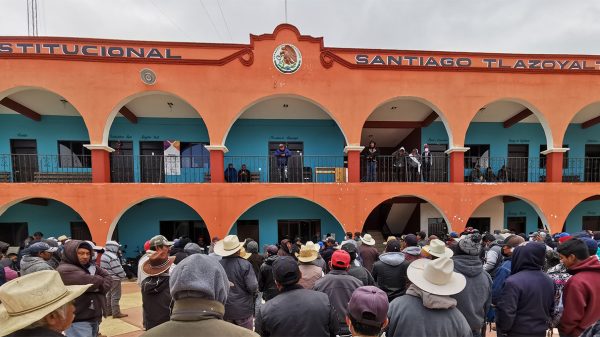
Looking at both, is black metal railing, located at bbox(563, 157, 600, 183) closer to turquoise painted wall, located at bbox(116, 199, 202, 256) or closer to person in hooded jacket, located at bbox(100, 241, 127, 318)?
turquoise painted wall, located at bbox(116, 199, 202, 256)

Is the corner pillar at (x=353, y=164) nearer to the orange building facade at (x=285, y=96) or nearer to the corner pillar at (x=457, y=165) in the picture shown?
the orange building facade at (x=285, y=96)

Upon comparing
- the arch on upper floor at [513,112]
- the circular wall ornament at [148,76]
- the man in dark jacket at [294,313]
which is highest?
the circular wall ornament at [148,76]

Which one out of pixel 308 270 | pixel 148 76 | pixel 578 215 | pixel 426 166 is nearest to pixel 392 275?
pixel 308 270

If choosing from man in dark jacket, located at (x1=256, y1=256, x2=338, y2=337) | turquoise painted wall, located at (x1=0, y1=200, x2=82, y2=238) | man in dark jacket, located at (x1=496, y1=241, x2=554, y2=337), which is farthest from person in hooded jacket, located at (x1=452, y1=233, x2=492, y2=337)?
turquoise painted wall, located at (x1=0, y1=200, x2=82, y2=238)

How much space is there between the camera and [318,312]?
2.36m

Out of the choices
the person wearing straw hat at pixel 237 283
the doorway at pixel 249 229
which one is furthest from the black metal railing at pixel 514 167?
the person wearing straw hat at pixel 237 283

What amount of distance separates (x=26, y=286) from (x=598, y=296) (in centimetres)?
481

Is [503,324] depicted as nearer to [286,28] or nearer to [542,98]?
[286,28]

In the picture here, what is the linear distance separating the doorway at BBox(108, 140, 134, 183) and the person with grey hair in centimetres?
1233

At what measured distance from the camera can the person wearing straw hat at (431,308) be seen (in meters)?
2.07

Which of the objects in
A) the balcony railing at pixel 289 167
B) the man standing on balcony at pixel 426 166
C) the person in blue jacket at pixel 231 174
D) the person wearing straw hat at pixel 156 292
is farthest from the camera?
the balcony railing at pixel 289 167

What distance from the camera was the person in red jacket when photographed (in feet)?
8.77

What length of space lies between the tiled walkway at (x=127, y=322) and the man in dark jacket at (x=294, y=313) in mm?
4497

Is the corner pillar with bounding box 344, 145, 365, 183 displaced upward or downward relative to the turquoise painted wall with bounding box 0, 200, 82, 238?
upward
